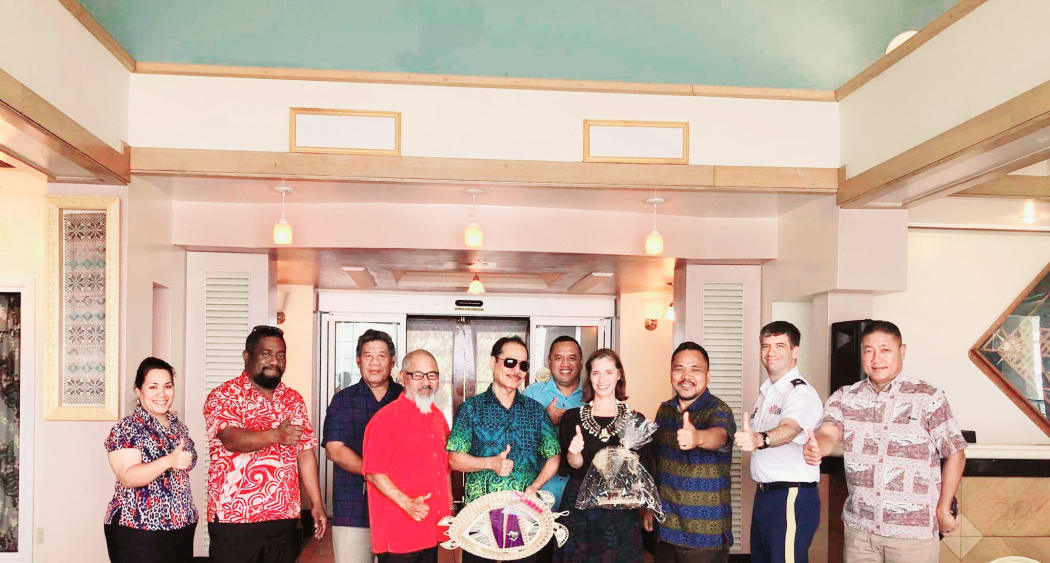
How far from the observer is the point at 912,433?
11.8 feet

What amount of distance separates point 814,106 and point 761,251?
1337mm

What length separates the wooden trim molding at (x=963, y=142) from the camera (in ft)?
11.0

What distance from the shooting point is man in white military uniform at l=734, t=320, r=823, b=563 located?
3.72 metres

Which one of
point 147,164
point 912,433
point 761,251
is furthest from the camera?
point 761,251

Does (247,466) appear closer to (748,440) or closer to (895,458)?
(748,440)

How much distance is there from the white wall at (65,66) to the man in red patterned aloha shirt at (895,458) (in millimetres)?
3707

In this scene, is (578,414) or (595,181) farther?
(595,181)

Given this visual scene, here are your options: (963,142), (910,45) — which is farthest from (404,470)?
(910,45)

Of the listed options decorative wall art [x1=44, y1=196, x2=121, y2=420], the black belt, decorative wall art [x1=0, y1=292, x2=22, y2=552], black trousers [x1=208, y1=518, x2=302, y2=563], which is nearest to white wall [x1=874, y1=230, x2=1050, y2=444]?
the black belt

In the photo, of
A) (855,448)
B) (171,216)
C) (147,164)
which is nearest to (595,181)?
(855,448)

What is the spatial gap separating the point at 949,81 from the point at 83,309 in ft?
15.1

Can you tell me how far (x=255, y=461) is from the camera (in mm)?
3645

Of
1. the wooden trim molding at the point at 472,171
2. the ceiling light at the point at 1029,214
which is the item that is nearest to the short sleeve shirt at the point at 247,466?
the wooden trim molding at the point at 472,171

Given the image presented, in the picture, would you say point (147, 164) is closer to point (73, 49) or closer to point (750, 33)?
point (73, 49)
